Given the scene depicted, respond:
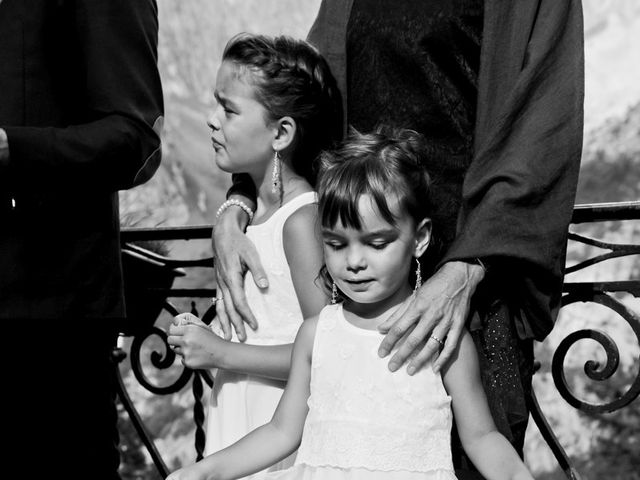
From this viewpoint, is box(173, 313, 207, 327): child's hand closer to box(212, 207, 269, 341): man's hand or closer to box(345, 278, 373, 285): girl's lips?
box(212, 207, 269, 341): man's hand

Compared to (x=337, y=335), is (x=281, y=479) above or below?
below

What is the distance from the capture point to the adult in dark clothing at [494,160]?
4.97ft

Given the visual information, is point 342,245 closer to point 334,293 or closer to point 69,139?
point 334,293

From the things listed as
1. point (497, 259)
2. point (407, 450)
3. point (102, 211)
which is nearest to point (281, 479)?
point (407, 450)

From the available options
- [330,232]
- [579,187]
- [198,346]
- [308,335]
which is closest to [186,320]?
[198,346]

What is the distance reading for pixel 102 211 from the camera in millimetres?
1804

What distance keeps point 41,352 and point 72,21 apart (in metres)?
0.56

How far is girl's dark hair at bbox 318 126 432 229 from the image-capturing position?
1596mm

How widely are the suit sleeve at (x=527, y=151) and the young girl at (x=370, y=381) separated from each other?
0.35 ft

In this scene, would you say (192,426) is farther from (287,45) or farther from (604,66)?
(287,45)

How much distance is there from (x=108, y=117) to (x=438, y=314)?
2.15 ft

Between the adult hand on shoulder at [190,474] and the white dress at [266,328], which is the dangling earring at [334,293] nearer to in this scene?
the white dress at [266,328]

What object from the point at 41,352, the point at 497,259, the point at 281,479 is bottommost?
the point at 281,479

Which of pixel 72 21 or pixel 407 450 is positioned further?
pixel 72 21
